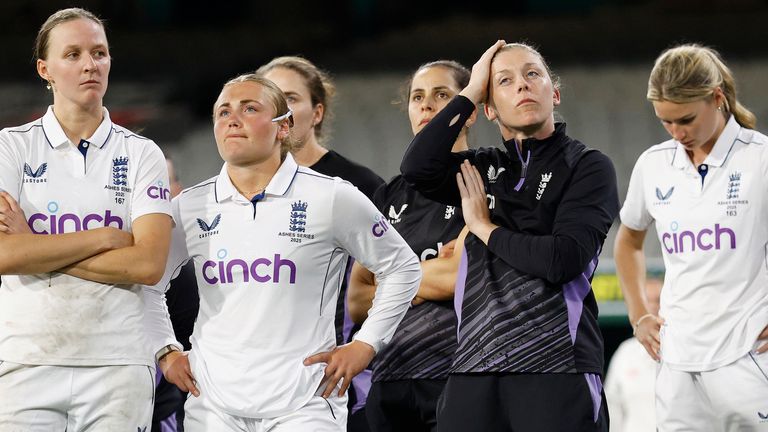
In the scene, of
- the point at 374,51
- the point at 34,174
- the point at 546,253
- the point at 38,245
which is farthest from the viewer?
the point at 374,51

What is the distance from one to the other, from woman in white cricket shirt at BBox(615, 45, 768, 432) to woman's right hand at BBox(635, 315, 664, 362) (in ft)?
0.35

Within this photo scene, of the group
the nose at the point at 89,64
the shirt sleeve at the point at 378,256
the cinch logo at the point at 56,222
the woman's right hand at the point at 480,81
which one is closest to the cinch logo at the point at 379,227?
the shirt sleeve at the point at 378,256

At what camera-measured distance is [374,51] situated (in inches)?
585

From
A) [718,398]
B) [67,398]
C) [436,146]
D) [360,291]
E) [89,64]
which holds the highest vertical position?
[89,64]

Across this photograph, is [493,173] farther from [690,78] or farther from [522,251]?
[690,78]

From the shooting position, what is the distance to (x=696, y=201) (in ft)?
14.6

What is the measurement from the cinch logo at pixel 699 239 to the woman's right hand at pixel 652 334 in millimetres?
373

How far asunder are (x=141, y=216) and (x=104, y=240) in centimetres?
18

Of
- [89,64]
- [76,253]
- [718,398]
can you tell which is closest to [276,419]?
[76,253]

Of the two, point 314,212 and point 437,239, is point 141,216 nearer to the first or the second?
point 314,212

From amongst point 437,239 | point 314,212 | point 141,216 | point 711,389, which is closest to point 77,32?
point 141,216

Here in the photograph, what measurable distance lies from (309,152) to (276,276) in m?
1.62

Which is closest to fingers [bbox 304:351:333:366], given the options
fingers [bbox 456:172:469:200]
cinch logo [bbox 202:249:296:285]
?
cinch logo [bbox 202:249:296:285]

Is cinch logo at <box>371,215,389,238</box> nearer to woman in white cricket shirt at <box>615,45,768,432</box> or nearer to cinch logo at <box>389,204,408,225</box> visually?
cinch logo at <box>389,204,408,225</box>
